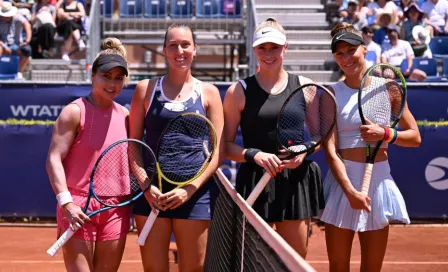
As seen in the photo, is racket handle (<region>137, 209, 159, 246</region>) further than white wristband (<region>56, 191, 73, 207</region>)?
Yes

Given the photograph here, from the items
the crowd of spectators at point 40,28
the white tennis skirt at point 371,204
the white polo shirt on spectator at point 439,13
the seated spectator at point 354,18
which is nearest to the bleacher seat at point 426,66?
the seated spectator at point 354,18

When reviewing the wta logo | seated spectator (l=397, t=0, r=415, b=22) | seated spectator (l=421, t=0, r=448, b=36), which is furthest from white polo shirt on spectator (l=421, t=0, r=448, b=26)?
the wta logo

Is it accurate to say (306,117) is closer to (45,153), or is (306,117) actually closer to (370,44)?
(45,153)

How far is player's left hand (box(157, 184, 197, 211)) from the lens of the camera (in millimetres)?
4688

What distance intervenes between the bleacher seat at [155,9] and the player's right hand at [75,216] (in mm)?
11352

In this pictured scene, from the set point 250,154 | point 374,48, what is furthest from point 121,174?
point 374,48

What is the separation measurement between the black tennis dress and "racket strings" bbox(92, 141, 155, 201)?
1.99 ft

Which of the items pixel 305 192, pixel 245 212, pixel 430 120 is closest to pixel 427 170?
pixel 430 120

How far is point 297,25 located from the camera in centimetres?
1711

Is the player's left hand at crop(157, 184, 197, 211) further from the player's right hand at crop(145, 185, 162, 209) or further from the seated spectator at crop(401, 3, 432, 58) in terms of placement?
the seated spectator at crop(401, 3, 432, 58)

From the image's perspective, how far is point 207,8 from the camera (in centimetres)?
1560

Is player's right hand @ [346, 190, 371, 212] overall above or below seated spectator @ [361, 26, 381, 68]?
above

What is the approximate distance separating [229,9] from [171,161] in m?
11.1

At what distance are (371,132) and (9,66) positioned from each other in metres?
10.2
